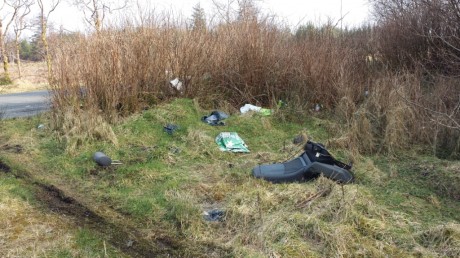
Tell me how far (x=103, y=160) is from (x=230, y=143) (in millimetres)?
2016

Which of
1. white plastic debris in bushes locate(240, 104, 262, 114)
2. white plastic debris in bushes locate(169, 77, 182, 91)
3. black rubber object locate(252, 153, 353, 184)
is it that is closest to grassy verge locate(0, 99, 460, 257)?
black rubber object locate(252, 153, 353, 184)

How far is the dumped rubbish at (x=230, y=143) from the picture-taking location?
6289mm

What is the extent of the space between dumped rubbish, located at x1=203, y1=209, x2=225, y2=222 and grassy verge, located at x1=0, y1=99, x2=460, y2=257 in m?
0.06

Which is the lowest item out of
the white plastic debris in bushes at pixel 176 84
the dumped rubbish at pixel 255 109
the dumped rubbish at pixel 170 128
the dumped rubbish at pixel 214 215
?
the dumped rubbish at pixel 214 215

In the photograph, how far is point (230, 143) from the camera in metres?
6.39

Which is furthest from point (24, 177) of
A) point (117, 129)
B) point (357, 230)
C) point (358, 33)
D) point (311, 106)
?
point (358, 33)

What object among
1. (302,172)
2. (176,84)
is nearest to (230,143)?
(302,172)

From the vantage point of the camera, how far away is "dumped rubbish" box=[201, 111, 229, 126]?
7352 millimetres

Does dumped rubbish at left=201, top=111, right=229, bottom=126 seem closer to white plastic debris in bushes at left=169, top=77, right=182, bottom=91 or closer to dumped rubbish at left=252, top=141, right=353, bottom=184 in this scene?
white plastic debris in bushes at left=169, top=77, right=182, bottom=91

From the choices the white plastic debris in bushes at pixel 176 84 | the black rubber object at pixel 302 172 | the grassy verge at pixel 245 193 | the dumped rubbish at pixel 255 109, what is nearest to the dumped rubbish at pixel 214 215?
the grassy verge at pixel 245 193

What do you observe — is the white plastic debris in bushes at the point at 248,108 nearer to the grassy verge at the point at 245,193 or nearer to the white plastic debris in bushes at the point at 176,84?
the grassy verge at the point at 245,193

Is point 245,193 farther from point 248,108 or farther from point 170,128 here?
point 248,108

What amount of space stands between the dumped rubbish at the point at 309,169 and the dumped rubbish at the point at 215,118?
2.49 meters

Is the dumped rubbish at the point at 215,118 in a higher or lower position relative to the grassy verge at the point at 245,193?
higher
